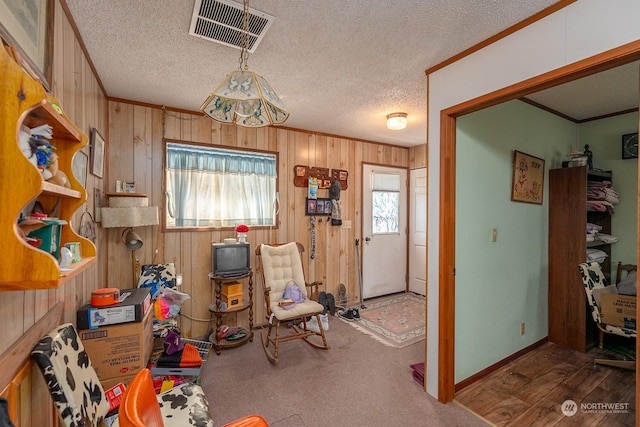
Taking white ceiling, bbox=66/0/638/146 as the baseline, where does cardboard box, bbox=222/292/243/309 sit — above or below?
below

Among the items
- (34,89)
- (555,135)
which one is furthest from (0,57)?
(555,135)

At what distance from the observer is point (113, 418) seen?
1.42m

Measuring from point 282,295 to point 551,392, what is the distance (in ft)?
7.86

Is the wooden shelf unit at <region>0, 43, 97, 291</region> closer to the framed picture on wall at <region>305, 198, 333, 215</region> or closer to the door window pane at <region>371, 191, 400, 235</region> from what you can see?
the framed picture on wall at <region>305, 198, 333, 215</region>

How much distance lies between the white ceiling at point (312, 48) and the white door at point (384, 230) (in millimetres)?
1660

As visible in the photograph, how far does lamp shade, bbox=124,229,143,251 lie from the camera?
8.64 feet

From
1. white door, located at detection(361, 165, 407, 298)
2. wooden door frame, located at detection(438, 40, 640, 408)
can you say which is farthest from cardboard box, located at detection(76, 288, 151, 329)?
white door, located at detection(361, 165, 407, 298)

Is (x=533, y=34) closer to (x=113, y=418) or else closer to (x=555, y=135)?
(x=555, y=135)

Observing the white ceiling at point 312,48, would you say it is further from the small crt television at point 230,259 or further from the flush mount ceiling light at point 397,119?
the small crt television at point 230,259

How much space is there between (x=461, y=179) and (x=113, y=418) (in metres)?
2.55

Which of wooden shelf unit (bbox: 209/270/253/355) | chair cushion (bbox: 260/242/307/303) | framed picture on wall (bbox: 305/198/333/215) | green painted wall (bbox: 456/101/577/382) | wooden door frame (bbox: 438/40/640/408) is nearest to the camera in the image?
wooden door frame (bbox: 438/40/640/408)

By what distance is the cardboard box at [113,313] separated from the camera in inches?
67.2

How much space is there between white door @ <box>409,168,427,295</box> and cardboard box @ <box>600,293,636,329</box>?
2.25 m

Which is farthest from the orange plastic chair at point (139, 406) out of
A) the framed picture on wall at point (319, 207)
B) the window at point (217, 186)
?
the framed picture on wall at point (319, 207)
